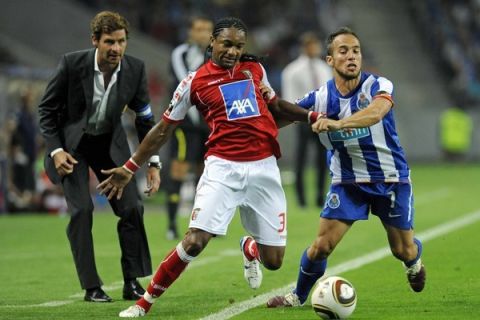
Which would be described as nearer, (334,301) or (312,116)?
(334,301)

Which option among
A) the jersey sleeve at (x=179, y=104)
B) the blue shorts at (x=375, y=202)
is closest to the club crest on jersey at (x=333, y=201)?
the blue shorts at (x=375, y=202)

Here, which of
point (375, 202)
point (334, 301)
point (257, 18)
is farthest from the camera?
point (257, 18)

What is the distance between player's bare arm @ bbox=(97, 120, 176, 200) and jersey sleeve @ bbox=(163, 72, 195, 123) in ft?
0.17

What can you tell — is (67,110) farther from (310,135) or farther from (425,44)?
(425,44)

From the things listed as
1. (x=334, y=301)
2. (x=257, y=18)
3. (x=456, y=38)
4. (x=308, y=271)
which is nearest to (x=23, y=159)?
(x=308, y=271)

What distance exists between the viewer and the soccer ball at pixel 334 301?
25.1 ft

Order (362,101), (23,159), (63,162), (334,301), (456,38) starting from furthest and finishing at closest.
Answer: (456,38) < (23,159) < (63,162) < (362,101) < (334,301)

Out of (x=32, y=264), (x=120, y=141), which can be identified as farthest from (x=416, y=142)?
(x=120, y=141)

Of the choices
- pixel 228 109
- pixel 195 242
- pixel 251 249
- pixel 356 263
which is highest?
pixel 228 109

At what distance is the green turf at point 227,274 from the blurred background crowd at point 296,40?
19.3 ft

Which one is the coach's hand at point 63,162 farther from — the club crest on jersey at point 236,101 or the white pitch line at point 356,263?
the white pitch line at point 356,263

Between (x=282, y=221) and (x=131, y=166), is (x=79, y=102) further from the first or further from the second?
(x=282, y=221)

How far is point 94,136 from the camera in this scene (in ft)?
29.7

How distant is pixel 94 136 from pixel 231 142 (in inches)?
53.8
